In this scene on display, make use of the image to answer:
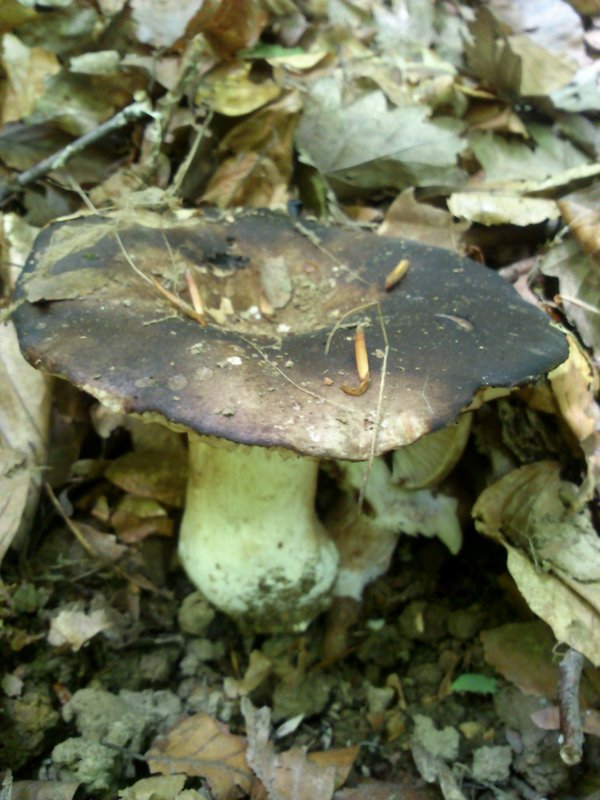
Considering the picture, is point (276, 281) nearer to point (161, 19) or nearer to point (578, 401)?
point (578, 401)

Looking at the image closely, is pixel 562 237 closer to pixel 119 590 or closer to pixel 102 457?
pixel 102 457

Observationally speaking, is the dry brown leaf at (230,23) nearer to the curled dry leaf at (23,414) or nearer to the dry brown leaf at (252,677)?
the curled dry leaf at (23,414)

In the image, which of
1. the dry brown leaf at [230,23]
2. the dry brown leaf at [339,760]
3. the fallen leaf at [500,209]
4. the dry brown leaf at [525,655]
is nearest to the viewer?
the dry brown leaf at [339,760]

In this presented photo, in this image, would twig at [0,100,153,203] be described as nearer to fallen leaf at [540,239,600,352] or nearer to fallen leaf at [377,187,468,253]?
fallen leaf at [377,187,468,253]

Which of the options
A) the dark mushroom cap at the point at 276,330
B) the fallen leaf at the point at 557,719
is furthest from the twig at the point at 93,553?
the fallen leaf at the point at 557,719

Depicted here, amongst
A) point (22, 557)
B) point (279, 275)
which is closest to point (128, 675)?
point (22, 557)
